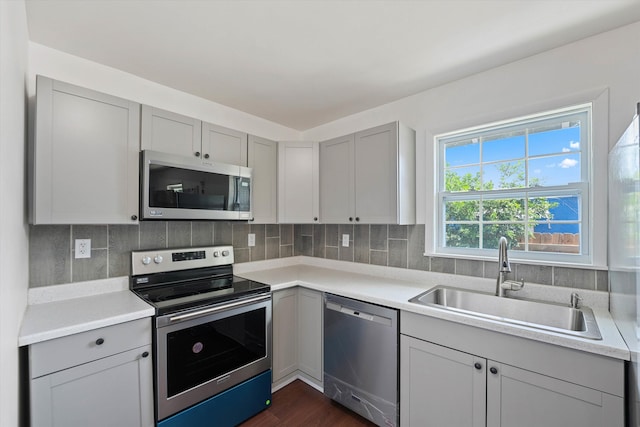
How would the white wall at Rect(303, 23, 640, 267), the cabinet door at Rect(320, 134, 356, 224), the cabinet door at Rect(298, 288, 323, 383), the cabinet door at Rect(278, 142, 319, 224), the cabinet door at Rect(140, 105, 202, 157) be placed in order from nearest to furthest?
A: the white wall at Rect(303, 23, 640, 267)
the cabinet door at Rect(140, 105, 202, 157)
the cabinet door at Rect(298, 288, 323, 383)
the cabinet door at Rect(320, 134, 356, 224)
the cabinet door at Rect(278, 142, 319, 224)

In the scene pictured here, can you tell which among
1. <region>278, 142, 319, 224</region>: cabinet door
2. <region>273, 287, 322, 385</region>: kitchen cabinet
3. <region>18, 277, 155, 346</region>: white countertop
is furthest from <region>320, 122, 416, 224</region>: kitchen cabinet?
<region>18, 277, 155, 346</region>: white countertop

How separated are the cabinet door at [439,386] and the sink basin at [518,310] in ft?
0.84

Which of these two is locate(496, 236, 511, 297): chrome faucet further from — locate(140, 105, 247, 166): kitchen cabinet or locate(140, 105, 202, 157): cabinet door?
locate(140, 105, 202, 157): cabinet door

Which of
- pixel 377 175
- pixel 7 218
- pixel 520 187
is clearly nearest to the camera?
pixel 7 218

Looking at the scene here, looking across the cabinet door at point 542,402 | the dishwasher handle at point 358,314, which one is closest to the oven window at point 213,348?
the dishwasher handle at point 358,314

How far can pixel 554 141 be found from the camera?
5.82 ft

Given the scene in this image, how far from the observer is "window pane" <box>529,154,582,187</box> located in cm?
170

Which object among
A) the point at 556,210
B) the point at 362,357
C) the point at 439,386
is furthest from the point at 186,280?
the point at 556,210

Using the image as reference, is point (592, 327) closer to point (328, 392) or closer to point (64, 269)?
point (328, 392)

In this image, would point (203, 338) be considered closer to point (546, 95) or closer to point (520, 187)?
point (520, 187)

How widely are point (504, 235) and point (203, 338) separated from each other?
214 cm

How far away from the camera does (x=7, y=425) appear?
90cm

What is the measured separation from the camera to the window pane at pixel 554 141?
1.71 meters

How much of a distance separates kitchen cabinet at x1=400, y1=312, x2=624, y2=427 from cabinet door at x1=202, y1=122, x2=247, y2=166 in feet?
5.69
